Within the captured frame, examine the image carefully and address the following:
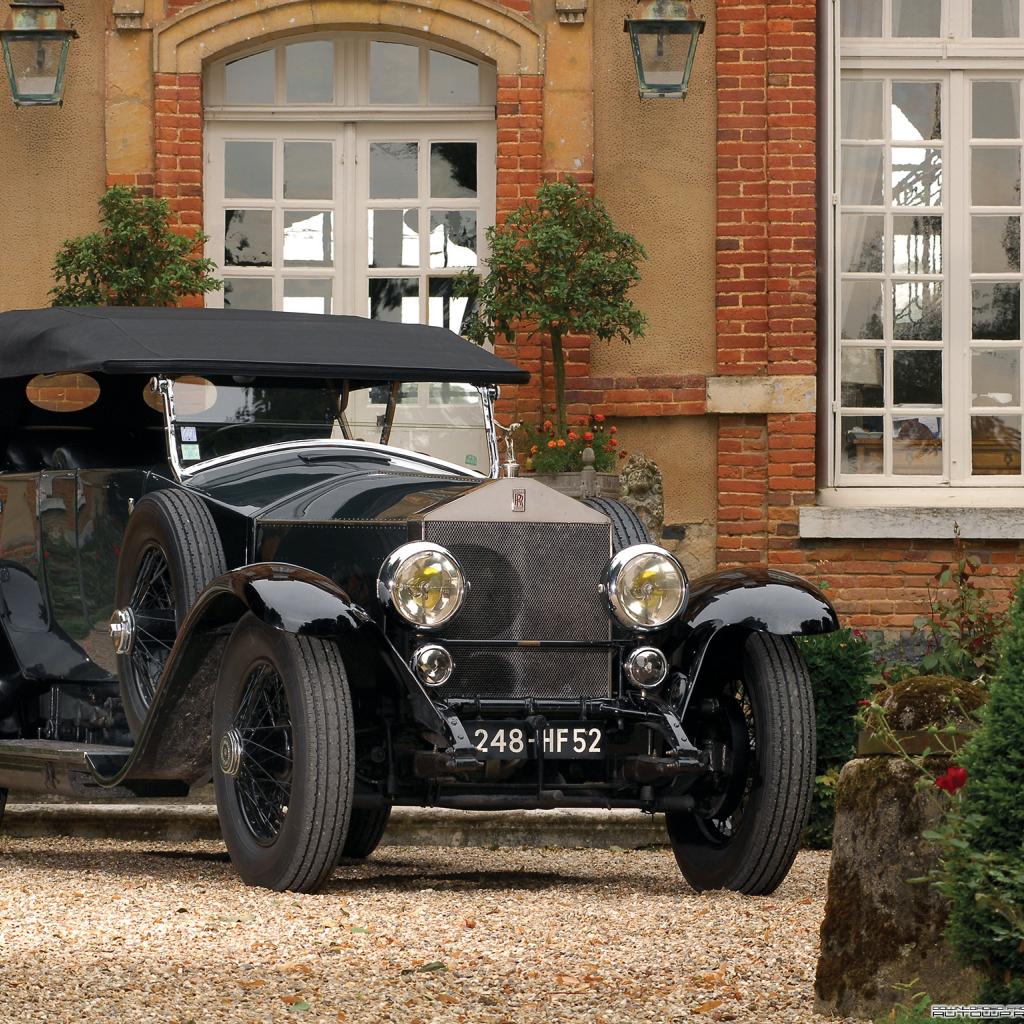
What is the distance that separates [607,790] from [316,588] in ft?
3.56

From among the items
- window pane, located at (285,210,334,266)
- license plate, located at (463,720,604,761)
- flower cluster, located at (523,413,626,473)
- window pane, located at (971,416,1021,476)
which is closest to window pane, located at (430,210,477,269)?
window pane, located at (285,210,334,266)

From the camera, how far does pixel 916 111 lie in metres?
11.6

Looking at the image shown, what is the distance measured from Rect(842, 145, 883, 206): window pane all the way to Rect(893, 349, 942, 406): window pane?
2.99 feet

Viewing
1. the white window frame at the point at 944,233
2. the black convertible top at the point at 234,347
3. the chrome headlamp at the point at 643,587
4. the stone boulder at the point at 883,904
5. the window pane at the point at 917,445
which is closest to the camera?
the stone boulder at the point at 883,904

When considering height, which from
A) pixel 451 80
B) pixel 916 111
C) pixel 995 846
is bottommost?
pixel 995 846

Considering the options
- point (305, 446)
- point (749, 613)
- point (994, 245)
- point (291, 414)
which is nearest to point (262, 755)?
point (305, 446)

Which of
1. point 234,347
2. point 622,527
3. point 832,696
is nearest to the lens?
point 622,527

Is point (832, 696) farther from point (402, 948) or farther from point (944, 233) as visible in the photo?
point (944, 233)

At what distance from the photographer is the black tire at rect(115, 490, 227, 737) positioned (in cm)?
611

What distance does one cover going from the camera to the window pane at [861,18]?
1152 cm

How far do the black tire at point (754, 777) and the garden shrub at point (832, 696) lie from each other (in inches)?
47.9

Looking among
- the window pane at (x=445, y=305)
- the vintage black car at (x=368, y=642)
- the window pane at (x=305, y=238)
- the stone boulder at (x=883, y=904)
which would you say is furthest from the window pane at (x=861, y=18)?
the stone boulder at (x=883, y=904)

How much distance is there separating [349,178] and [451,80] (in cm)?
83

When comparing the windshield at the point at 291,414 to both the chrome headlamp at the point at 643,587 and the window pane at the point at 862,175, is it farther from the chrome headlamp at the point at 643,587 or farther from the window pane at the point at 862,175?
the window pane at the point at 862,175
